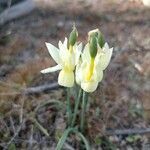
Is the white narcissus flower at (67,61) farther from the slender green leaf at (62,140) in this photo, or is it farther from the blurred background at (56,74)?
the blurred background at (56,74)

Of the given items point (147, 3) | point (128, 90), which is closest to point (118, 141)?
point (128, 90)

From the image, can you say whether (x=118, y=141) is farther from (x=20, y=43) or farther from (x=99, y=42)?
(x=20, y=43)

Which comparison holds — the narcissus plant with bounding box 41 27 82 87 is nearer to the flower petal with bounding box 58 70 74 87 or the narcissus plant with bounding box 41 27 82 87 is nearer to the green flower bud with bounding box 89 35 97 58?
the flower petal with bounding box 58 70 74 87

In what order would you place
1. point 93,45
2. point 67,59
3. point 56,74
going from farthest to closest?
point 56,74, point 67,59, point 93,45

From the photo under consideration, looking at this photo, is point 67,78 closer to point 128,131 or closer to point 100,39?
point 100,39

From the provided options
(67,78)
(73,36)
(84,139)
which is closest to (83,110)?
(84,139)

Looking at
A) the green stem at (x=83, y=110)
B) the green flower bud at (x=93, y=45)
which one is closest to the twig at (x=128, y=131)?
the green stem at (x=83, y=110)
